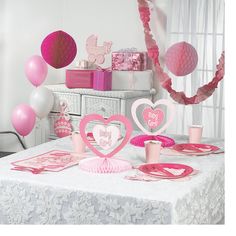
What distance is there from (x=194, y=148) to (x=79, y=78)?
9.60 feet

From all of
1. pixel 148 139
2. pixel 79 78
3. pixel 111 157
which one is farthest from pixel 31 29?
pixel 111 157

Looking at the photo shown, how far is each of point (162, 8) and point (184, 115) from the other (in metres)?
1.16

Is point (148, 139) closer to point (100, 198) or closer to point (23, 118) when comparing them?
point (100, 198)

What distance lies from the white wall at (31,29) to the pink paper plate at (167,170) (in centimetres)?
369

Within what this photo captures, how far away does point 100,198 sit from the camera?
180cm

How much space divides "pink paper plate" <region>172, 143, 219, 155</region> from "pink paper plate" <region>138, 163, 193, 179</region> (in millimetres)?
337

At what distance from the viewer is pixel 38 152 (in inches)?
96.5

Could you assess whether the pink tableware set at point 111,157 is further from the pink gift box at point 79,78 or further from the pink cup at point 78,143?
the pink gift box at point 79,78

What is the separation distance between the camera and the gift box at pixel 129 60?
5.28 meters

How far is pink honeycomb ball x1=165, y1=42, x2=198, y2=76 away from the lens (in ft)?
14.6

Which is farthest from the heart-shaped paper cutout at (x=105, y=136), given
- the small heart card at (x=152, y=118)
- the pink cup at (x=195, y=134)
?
the pink cup at (x=195, y=134)

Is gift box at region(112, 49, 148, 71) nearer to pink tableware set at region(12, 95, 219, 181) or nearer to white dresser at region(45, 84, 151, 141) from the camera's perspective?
white dresser at region(45, 84, 151, 141)

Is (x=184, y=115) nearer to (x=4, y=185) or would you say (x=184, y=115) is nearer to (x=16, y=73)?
(x=16, y=73)
